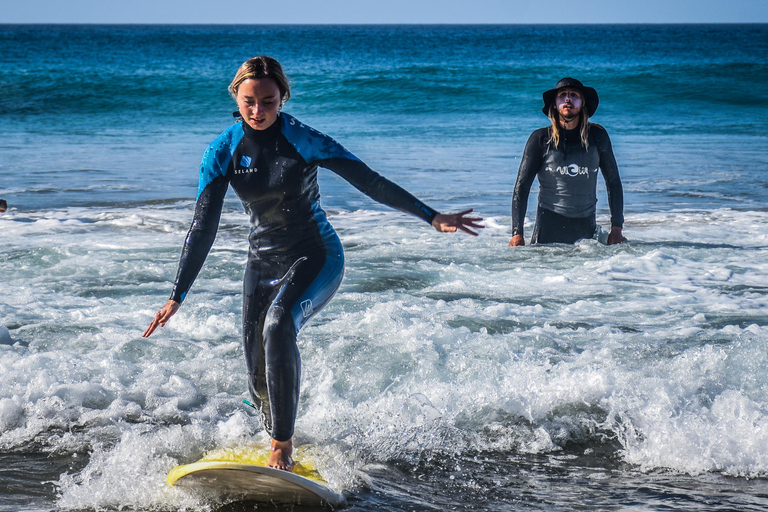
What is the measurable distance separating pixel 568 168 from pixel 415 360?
8.63 ft

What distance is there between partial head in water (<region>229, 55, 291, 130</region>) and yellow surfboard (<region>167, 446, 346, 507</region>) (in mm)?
1418

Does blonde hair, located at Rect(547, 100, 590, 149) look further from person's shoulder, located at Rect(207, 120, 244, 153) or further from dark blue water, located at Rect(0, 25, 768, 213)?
dark blue water, located at Rect(0, 25, 768, 213)

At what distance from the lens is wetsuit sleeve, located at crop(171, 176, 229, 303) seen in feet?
11.8

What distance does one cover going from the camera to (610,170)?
23.1ft

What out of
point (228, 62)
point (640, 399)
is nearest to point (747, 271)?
point (640, 399)

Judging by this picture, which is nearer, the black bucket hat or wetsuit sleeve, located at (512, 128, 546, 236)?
the black bucket hat

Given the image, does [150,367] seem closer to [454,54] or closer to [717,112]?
[717,112]

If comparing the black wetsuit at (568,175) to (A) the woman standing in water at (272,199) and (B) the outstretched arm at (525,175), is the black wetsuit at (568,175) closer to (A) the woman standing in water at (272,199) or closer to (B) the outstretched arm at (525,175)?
(B) the outstretched arm at (525,175)

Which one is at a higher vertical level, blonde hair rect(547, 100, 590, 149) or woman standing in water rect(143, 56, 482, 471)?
blonde hair rect(547, 100, 590, 149)

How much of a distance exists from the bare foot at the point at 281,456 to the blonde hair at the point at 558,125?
425cm

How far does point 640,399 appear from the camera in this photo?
448 cm

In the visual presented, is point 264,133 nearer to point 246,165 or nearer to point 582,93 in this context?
point 246,165

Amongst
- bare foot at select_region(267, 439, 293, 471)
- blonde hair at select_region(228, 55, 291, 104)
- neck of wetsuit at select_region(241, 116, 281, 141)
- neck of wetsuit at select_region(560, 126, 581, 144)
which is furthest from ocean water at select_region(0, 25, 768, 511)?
blonde hair at select_region(228, 55, 291, 104)

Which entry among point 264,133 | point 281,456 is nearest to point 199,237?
point 264,133
